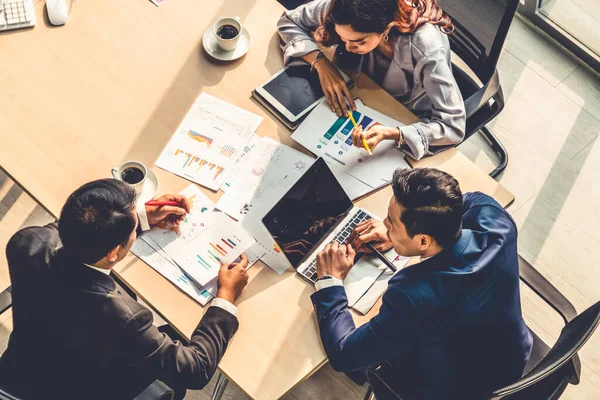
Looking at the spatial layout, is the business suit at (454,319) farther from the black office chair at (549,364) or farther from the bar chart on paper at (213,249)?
the bar chart on paper at (213,249)

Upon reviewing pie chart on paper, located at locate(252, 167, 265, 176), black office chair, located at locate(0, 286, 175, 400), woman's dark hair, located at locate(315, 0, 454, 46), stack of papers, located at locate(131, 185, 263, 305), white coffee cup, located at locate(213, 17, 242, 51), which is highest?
woman's dark hair, located at locate(315, 0, 454, 46)

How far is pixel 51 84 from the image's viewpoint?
196cm

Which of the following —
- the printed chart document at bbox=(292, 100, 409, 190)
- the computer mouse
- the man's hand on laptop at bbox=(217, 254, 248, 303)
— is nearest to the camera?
the man's hand on laptop at bbox=(217, 254, 248, 303)

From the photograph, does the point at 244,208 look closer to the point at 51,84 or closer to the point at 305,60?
the point at 305,60

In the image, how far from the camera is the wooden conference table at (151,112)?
5.59 feet

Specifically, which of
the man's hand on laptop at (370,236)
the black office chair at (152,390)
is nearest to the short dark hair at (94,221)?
the black office chair at (152,390)

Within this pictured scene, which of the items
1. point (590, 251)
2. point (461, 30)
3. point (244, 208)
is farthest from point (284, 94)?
point (590, 251)

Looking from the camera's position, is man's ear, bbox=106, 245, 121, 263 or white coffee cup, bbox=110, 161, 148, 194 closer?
man's ear, bbox=106, 245, 121, 263

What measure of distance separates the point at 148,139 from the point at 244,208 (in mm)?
366

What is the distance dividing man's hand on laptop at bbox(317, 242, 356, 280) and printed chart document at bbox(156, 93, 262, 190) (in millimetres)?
381

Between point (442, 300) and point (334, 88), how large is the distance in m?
0.77

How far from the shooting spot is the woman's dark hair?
185 centimetres

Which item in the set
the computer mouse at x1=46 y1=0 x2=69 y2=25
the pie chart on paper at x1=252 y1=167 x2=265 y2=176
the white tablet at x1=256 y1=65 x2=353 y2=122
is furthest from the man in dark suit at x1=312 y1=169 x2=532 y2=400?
the computer mouse at x1=46 y1=0 x2=69 y2=25

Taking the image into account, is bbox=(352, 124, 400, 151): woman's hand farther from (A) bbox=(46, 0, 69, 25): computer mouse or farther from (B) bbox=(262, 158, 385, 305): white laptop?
(A) bbox=(46, 0, 69, 25): computer mouse
